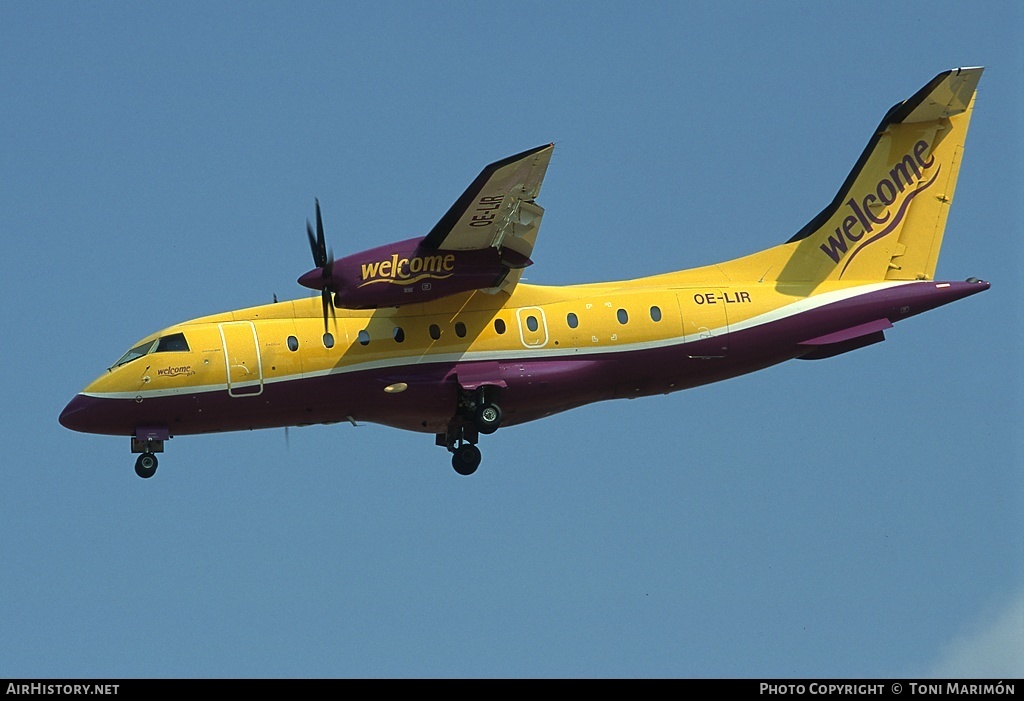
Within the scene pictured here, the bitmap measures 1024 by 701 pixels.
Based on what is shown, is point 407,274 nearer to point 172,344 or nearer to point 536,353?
point 536,353

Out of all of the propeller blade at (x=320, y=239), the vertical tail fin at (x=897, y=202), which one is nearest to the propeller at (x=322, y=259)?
the propeller blade at (x=320, y=239)

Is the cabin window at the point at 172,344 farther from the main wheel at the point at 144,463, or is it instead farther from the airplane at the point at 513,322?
the main wheel at the point at 144,463

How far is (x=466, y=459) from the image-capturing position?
85.1 feet

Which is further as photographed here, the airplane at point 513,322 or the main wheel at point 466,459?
the main wheel at point 466,459

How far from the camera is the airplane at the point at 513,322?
2430 centimetres

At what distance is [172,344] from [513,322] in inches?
222

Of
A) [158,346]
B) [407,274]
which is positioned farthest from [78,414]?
[407,274]

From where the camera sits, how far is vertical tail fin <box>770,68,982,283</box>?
1084 inches

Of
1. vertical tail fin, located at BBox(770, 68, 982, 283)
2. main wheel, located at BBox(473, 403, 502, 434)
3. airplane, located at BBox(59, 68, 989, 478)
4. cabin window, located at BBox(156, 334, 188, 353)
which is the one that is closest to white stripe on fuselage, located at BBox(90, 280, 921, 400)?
airplane, located at BBox(59, 68, 989, 478)

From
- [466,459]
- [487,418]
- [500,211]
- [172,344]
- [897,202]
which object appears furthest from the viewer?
[897,202]

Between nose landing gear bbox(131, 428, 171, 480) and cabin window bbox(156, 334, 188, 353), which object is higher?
cabin window bbox(156, 334, 188, 353)

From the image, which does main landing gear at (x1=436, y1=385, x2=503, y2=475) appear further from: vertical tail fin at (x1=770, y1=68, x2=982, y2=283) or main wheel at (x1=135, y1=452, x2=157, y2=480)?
vertical tail fin at (x1=770, y1=68, x2=982, y2=283)
